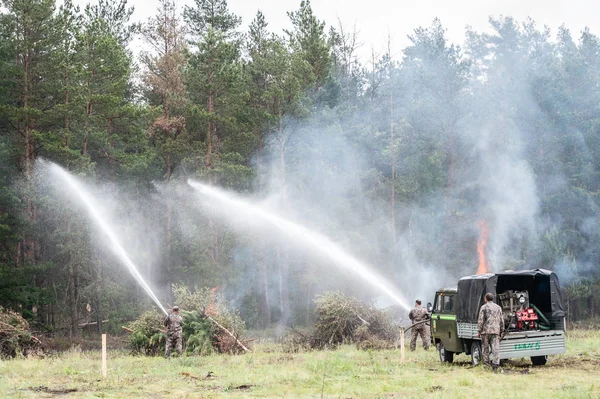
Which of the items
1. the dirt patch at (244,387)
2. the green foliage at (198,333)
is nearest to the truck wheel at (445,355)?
the dirt patch at (244,387)

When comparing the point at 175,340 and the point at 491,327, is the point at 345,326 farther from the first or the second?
the point at 491,327

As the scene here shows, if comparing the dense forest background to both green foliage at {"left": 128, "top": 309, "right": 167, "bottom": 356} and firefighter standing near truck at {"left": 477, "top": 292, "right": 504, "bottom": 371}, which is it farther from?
firefighter standing near truck at {"left": 477, "top": 292, "right": 504, "bottom": 371}

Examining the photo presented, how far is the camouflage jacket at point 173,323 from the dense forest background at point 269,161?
52.4 ft

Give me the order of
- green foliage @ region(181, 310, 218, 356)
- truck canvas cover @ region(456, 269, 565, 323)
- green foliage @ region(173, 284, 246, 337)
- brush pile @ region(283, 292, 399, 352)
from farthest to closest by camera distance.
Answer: brush pile @ region(283, 292, 399, 352)
green foliage @ region(173, 284, 246, 337)
green foliage @ region(181, 310, 218, 356)
truck canvas cover @ region(456, 269, 565, 323)

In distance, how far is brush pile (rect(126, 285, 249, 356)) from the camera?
26.3 meters

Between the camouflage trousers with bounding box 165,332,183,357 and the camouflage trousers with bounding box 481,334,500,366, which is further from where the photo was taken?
the camouflage trousers with bounding box 165,332,183,357

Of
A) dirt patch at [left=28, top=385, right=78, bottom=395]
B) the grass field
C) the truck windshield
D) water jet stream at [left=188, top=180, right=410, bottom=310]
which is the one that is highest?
water jet stream at [left=188, top=180, right=410, bottom=310]

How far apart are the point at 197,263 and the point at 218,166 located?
610 centimetres

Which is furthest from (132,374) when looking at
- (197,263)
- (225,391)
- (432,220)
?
(432,220)

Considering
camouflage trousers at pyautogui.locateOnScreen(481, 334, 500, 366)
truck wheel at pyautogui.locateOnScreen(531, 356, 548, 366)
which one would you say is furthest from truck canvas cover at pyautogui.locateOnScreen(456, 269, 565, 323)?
truck wheel at pyautogui.locateOnScreen(531, 356, 548, 366)

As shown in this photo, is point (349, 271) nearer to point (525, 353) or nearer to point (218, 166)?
point (218, 166)

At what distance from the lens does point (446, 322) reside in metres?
20.3

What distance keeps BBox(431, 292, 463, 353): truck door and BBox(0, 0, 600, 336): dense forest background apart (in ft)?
73.3

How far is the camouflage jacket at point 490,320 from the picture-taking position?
17312 mm
